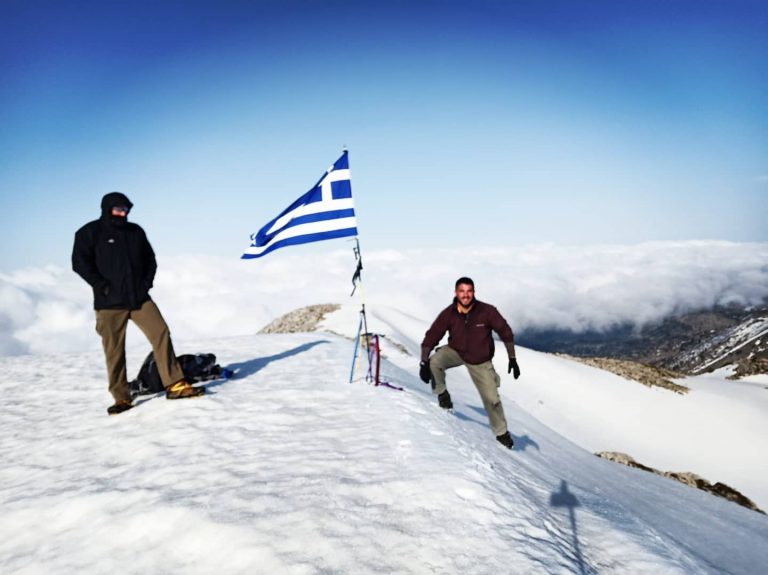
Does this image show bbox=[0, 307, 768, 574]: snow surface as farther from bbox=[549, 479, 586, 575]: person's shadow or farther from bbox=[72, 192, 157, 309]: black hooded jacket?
bbox=[72, 192, 157, 309]: black hooded jacket

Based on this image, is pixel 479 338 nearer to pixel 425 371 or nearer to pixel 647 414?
pixel 425 371

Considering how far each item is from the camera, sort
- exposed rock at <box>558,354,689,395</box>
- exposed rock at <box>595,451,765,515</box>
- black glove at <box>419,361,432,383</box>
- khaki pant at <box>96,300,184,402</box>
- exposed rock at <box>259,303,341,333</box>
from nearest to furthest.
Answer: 1. khaki pant at <box>96,300,184,402</box>
2. black glove at <box>419,361,432,383</box>
3. exposed rock at <box>595,451,765,515</box>
4. exposed rock at <box>558,354,689,395</box>
5. exposed rock at <box>259,303,341,333</box>

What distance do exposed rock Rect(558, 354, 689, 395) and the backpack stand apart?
83.9 ft

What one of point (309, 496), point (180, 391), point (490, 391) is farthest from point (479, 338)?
point (180, 391)

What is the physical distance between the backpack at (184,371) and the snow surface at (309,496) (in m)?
0.50

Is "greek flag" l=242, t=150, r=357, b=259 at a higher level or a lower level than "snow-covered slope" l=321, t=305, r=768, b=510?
higher

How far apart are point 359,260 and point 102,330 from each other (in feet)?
16.7

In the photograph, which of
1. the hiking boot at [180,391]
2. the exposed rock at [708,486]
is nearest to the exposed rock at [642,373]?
the exposed rock at [708,486]

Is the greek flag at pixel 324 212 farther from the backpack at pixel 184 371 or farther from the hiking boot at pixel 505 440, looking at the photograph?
the hiking boot at pixel 505 440

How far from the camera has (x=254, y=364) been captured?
40.7ft

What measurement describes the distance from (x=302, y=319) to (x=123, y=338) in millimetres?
24789

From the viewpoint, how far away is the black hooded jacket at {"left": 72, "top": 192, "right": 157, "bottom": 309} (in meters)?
7.59

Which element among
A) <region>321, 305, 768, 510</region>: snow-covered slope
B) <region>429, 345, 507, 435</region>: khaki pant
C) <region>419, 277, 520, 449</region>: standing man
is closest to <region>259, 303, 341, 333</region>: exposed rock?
<region>321, 305, 768, 510</region>: snow-covered slope

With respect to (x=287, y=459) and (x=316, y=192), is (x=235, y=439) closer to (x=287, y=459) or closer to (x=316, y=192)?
(x=287, y=459)
